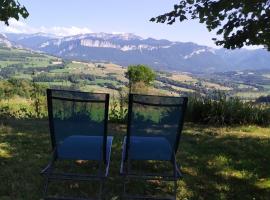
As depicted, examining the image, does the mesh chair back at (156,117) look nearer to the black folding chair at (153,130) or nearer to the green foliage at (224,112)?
the black folding chair at (153,130)

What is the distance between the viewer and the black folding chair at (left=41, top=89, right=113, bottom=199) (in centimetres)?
523

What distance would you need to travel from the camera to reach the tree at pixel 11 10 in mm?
9218

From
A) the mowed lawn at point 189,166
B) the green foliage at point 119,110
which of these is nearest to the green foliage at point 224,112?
the mowed lawn at point 189,166

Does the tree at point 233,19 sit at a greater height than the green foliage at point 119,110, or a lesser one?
greater

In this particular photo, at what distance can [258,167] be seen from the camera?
24.8 feet

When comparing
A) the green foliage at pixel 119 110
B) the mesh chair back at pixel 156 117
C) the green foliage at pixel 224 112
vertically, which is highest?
the mesh chair back at pixel 156 117

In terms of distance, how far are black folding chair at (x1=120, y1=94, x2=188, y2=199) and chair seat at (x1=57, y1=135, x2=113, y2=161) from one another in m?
0.33

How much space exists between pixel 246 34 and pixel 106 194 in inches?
202

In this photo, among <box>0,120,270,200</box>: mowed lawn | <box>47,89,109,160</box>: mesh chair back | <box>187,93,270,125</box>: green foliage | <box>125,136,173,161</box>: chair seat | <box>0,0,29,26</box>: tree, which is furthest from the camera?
<box>187,93,270,125</box>: green foliage

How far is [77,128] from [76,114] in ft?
0.64

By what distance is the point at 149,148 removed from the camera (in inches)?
219

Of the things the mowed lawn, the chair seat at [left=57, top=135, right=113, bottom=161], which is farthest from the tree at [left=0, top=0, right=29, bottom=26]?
the chair seat at [left=57, top=135, right=113, bottom=161]

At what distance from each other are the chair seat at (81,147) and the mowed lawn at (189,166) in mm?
606

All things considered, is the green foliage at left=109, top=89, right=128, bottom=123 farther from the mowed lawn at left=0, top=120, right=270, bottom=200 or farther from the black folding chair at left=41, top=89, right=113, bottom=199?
the black folding chair at left=41, top=89, right=113, bottom=199
